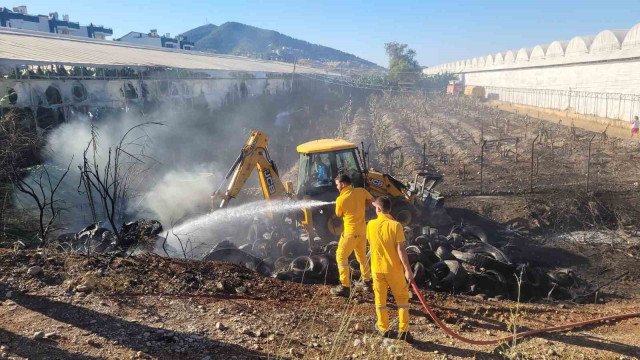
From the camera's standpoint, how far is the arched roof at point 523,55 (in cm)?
4414

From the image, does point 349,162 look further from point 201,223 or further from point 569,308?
point 569,308

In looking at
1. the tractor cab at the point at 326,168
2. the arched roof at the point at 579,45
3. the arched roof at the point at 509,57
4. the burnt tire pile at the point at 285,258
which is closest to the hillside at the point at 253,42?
the arched roof at the point at 509,57

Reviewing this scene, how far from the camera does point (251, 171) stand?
927 centimetres

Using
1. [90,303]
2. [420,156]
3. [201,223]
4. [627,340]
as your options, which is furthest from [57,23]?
[627,340]

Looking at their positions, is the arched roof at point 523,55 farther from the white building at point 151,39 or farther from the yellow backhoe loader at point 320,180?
the white building at point 151,39

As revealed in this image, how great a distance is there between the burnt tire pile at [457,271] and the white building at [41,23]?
40709 millimetres

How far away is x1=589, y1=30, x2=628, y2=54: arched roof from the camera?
2816 centimetres

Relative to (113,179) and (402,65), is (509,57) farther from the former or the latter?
(113,179)

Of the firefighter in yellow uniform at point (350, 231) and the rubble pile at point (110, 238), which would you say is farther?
the rubble pile at point (110, 238)

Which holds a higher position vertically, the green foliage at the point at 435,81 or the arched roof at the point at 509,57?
the arched roof at the point at 509,57

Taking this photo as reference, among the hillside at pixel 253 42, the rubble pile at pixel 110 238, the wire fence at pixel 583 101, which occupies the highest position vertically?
the hillside at pixel 253 42

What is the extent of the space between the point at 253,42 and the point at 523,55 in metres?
132

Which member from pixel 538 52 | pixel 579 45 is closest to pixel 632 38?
pixel 579 45

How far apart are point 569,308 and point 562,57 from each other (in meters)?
34.5
